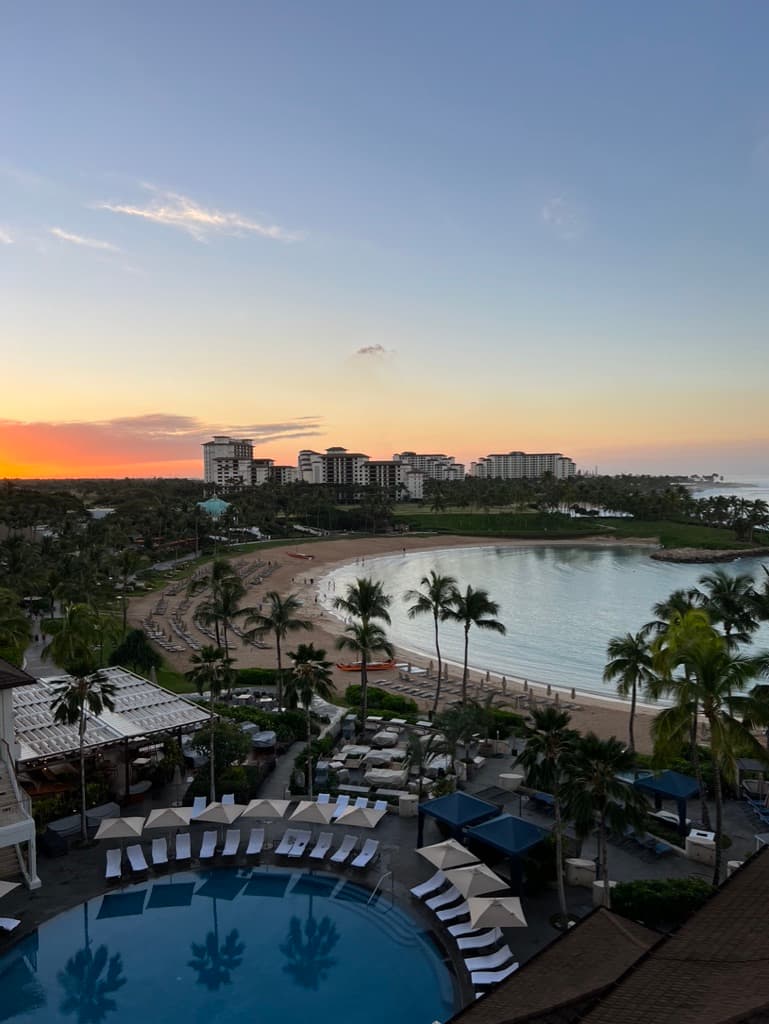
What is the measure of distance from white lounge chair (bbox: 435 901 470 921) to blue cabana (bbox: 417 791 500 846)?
2491mm

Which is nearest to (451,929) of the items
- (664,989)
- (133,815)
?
(664,989)

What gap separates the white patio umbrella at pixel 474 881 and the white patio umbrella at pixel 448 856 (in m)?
0.67

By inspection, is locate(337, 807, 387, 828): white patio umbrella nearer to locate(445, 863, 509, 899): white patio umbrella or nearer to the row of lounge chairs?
the row of lounge chairs

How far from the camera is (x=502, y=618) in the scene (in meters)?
67.2

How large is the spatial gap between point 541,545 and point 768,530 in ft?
147

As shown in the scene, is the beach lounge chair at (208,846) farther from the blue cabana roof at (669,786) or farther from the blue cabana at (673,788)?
the blue cabana roof at (669,786)

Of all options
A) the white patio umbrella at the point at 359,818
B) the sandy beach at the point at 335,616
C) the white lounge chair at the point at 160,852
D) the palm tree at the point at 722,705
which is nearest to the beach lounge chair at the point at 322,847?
the white patio umbrella at the point at 359,818

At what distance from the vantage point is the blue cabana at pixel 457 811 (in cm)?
1945

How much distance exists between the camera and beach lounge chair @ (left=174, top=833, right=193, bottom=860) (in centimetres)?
1998

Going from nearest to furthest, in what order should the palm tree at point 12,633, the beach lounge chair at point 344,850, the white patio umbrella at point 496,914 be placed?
the white patio umbrella at point 496,914 < the beach lounge chair at point 344,850 < the palm tree at point 12,633

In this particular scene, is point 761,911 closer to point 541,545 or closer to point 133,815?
point 133,815

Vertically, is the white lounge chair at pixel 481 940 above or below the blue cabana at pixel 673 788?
below

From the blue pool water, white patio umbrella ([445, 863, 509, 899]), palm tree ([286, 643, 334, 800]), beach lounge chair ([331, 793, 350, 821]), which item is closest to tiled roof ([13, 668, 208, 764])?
palm tree ([286, 643, 334, 800])

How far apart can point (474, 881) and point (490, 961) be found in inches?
75.9
